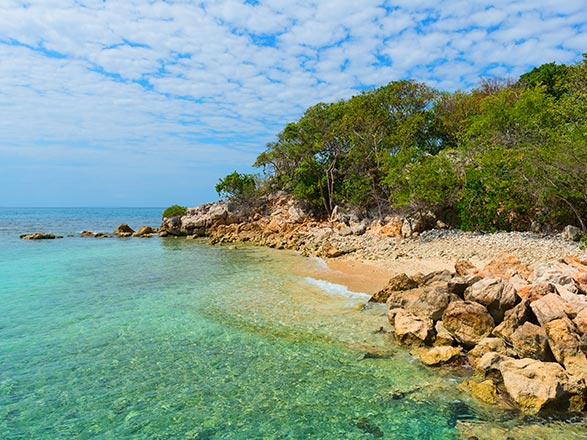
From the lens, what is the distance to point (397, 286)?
1374 centimetres

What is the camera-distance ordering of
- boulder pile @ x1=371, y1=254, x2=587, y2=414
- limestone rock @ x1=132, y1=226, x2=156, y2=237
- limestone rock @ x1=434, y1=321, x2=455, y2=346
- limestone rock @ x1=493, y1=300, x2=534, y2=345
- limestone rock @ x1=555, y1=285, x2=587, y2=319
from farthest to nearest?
limestone rock @ x1=132, y1=226, x2=156, y2=237
limestone rock @ x1=434, y1=321, x2=455, y2=346
limestone rock @ x1=493, y1=300, x2=534, y2=345
limestone rock @ x1=555, y1=285, x2=587, y2=319
boulder pile @ x1=371, y1=254, x2=587, y2=414

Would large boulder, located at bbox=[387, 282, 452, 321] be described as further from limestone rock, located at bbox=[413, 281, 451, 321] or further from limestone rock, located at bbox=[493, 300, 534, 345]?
limestone rock, located at bbox=[493, 300, 534, 345]

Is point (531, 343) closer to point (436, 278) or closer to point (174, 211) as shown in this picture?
point (436, 278)

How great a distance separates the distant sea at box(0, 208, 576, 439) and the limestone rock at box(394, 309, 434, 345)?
38 centimetres

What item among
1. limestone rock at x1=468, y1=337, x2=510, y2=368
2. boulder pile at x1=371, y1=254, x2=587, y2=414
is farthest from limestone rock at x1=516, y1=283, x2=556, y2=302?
limestone rock at x1=468, y1=337, x2=510, y2=368

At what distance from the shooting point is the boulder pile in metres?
7.01

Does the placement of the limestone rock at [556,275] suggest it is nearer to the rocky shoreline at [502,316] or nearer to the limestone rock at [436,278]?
the rocky shoreline at [502,316]

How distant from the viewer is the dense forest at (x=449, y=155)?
2023 cm

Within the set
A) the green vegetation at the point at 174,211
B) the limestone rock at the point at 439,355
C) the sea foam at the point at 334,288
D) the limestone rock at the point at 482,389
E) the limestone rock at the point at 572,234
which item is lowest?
the limestone rock at the point at 482,389

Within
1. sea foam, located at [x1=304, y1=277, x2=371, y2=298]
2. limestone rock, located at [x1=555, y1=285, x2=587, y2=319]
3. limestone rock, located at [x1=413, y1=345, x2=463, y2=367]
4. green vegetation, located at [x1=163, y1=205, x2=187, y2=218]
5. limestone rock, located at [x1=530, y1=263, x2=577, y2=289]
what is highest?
green vegetation, located at [x1=163, y1=205, x2=187, y2=218]

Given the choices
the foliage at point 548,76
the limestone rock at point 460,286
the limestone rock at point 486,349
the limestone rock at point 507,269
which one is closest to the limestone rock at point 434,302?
the limestone rock at point 460,286

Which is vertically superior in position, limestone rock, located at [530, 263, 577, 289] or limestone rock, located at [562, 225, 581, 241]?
limestone rock, located at [562, 225, 581, 241]

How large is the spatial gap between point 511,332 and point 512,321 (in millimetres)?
309

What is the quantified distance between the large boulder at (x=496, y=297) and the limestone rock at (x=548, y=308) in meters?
0.55
